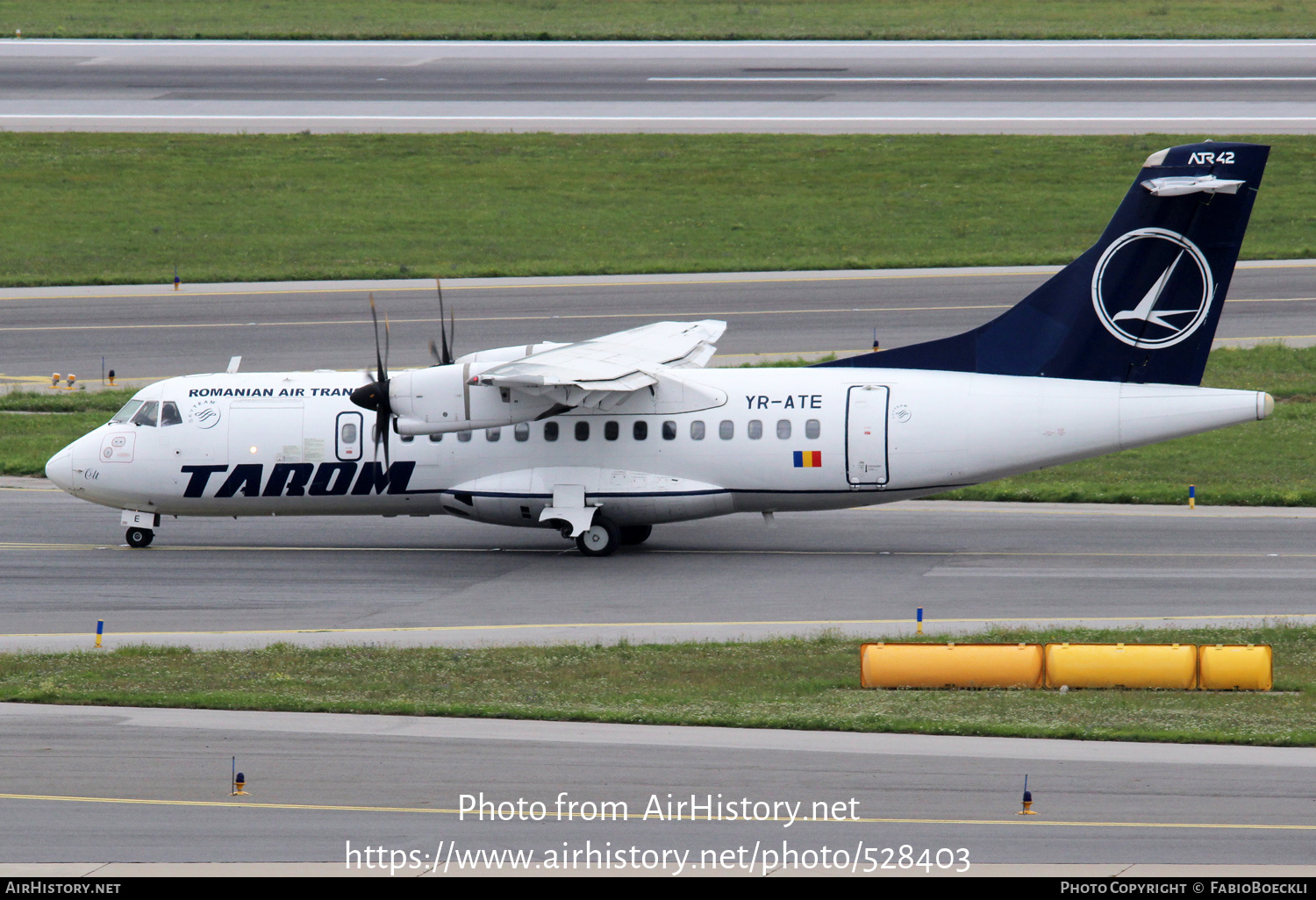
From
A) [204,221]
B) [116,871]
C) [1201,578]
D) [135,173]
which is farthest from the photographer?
[135,173]

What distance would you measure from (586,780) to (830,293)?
34.7m

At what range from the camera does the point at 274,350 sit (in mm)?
45250

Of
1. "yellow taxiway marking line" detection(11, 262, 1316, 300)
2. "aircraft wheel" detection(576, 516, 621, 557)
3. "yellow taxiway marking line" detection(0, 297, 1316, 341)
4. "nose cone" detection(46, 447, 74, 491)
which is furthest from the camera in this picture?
"yellow taxiway marking line" detection(11, 262, 1316, 300)

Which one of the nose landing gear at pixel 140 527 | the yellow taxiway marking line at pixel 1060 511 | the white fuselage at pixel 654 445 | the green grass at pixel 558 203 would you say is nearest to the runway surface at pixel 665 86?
the green grass at pixel 558 203

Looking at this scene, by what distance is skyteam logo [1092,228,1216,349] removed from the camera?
90.1 feet

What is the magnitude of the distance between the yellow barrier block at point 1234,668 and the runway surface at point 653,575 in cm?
373

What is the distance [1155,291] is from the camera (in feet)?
91.2

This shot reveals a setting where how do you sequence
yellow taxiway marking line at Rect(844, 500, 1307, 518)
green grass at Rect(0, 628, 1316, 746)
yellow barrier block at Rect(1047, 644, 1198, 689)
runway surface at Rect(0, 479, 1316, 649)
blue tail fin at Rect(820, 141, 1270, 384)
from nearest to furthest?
green grass at Rect(0, 628, 1316, 746) < yellow barrier block at Rect(1047, 644, 1198, 689) < runway surface at Rect(0, 479, 1316, 649) < blue tail fin at Rect(820, 141, 1270, 384) < yellow taxiway marking line at Rect(844, 500, 1307, 518)

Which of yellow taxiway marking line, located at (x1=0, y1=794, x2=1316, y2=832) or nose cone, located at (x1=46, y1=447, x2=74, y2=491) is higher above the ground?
nose cone, located at (x1=46, y1=447, x2=74, y2=491)

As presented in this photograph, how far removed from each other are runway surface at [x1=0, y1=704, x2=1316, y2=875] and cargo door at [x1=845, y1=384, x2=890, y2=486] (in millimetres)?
9947

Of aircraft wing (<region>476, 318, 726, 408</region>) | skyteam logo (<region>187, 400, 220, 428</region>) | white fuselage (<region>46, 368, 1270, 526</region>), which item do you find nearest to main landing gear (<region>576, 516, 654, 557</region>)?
white fuselage (<region>46, 368, 1270, 526</region>)

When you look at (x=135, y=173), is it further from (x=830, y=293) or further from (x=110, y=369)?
(x=830, y=293)

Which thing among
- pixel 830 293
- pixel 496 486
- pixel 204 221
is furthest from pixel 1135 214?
pixel 204 221

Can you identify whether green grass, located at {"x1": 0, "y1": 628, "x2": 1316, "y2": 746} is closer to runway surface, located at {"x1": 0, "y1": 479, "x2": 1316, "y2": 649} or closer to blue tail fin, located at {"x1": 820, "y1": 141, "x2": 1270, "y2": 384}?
runway surface, located at {"x1": 0, "y1": 479, "x2": 1316, "y2": 649}
